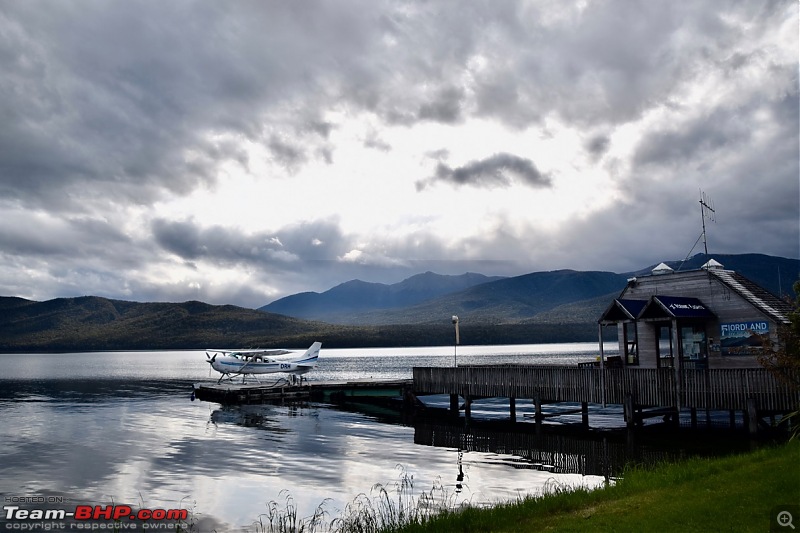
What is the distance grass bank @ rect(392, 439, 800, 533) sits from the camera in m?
11.6

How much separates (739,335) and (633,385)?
5.77 meters

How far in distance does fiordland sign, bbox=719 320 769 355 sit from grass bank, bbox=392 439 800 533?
561 inches

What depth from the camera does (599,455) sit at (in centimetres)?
2758

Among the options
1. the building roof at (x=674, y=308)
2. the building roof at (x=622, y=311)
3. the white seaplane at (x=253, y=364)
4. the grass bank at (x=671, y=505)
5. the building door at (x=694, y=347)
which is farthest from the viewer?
the white seaplane at (x=253, y=364)

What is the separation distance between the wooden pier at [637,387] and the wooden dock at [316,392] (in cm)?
1126

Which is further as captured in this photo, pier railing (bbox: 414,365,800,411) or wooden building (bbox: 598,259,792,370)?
wooden building (bbox: 598,259,792,370)

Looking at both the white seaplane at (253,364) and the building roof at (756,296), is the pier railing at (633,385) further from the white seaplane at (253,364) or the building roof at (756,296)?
the white seaplane at (253,364)

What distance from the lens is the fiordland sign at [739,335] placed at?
96.8ft

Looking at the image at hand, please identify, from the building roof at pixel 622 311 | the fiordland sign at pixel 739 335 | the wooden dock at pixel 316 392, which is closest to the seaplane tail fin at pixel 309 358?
the wooden dock at pixel 316 392

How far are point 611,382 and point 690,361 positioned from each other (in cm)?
446

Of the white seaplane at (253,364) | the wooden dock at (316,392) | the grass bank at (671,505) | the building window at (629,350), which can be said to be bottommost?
the wooden dock at (316,392)

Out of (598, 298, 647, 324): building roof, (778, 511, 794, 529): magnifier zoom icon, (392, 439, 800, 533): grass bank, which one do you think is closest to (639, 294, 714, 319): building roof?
(598, 298, 647, 324): building roof

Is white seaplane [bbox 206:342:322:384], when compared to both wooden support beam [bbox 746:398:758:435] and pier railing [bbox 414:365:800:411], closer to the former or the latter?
pier railing [bbox 414:365:800:411]

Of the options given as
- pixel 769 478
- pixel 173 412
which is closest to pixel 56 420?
pixel 173 412
